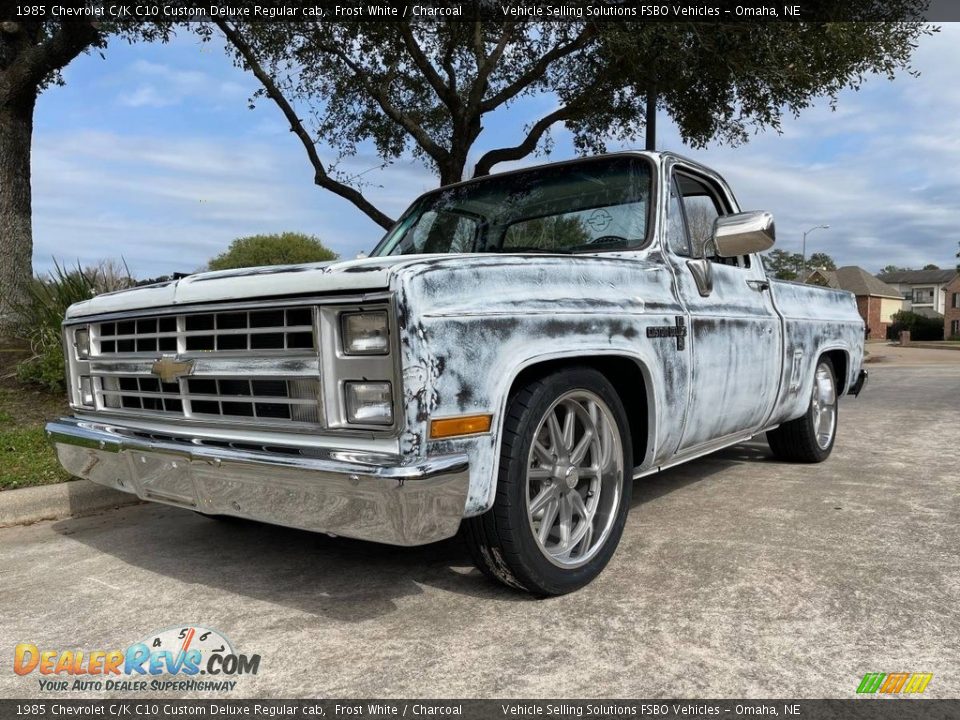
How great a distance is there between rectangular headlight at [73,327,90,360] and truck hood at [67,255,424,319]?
1.03ft

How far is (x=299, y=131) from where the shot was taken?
38.8 feet

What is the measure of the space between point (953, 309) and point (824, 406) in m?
76.7

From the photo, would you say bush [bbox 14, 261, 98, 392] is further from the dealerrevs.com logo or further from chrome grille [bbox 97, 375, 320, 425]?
the dealerrevs.com logo

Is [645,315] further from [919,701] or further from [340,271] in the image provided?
[919,701]

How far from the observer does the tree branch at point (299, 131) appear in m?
11.0

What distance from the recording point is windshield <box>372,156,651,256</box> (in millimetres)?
3576

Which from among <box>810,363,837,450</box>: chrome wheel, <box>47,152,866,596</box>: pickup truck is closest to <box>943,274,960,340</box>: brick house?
<box>810,363,837,450</box>: chrome wheel

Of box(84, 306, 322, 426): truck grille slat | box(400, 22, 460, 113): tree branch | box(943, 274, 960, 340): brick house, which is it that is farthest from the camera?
box(943, 274, 960, 340): brick house

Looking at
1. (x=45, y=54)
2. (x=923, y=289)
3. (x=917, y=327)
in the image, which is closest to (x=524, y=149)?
(x=45, y=54)

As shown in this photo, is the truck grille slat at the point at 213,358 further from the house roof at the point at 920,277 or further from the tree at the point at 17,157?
the house roof at the point at 920,277

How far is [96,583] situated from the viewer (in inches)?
120

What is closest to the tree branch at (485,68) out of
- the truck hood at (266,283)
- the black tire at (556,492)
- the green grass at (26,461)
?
the green grass at (26,461)

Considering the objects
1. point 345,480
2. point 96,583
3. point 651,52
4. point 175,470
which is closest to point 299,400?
point 345,480

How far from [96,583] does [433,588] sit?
4.66ft
